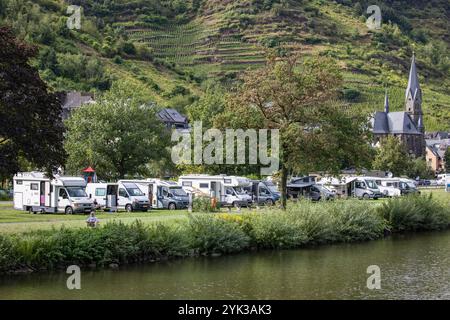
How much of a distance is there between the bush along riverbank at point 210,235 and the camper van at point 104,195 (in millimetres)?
13224

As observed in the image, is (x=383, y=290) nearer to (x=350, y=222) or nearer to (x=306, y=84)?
(x=350, y=222)

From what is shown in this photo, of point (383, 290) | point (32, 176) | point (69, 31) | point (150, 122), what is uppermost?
point (69, 31)

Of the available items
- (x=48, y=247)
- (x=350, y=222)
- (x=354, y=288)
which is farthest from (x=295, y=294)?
(x=350, y=222)

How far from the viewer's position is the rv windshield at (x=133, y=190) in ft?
157

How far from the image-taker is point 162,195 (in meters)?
51.0

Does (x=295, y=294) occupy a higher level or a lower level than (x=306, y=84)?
lower

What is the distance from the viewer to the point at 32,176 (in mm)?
44844

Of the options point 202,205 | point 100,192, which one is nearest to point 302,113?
point 202,205

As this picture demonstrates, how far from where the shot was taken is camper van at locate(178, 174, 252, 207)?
173ft

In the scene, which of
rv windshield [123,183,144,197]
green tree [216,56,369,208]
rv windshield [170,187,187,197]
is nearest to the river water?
green tree [216,56,369,208]

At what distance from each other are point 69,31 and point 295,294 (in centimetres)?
16594

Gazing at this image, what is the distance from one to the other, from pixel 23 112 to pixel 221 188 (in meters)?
26.5

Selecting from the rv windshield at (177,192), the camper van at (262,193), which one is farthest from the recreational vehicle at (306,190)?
the rv windshield at (177,192)

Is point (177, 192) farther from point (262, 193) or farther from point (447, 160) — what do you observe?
point (447, 160)
